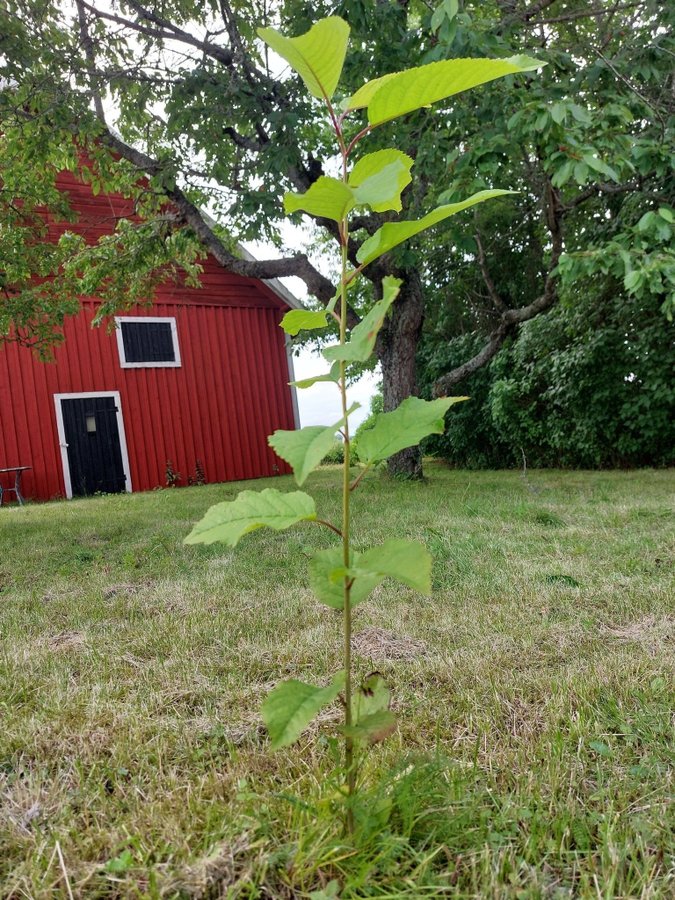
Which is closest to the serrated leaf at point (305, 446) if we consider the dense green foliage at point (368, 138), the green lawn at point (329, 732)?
the green lawn at point (329, 732)

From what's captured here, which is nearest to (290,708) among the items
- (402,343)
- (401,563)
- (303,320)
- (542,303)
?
(401,563)

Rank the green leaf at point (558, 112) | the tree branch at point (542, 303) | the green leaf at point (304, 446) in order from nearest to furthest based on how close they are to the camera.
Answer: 1. the green leaf at point (304, 446)
2. the green leaf at point (558, 112)
3. the tree branch at point (542, 303)

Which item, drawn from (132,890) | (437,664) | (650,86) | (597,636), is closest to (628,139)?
(650,86)

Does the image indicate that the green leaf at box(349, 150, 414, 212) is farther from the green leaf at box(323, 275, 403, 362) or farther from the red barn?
the red barn

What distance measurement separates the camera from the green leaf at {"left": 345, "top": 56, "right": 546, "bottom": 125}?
771 mm

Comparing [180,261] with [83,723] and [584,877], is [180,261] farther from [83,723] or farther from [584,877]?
[584,877]

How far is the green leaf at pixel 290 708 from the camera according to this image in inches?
32.1

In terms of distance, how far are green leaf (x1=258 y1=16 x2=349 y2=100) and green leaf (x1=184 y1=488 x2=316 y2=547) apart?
0.60 m

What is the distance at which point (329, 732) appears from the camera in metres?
1.48

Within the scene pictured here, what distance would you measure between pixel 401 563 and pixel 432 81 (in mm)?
686

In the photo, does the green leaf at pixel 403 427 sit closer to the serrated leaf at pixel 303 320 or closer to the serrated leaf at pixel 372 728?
the serrated leaf at pixel 303 320

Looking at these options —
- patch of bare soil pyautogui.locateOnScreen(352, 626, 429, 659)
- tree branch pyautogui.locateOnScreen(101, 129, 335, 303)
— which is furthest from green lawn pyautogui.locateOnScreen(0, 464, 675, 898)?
tree branch pyautogui.locateOnScreen(101, 129, 335, 303)

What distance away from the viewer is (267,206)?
252 inches

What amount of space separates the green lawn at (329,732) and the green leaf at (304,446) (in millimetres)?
658
